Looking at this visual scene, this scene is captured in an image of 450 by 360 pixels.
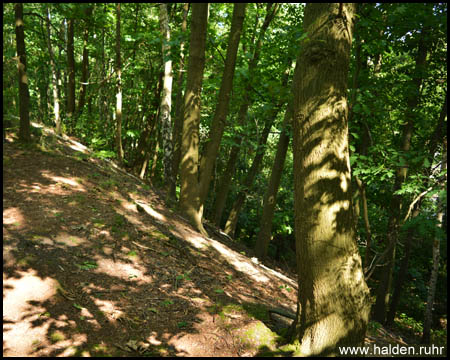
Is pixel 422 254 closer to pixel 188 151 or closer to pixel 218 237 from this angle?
pixel 218 237

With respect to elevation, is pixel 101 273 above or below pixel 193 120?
below

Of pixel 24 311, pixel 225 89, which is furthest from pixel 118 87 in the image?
pixel 24 311

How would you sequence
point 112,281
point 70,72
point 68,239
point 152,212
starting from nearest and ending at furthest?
point 112,281
point 68,239
point 152,212
point 70,72

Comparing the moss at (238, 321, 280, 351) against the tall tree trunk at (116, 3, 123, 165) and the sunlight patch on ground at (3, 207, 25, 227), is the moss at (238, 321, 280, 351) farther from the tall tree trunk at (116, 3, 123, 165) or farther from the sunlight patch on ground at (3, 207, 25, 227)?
the tall tree trunk at (116, 3, 123, 165)

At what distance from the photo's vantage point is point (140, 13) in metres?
13.7

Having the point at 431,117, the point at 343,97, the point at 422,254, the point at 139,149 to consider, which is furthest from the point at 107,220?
the point at 422,254

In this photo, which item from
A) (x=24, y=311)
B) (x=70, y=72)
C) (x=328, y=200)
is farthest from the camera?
(x=70, y=72)

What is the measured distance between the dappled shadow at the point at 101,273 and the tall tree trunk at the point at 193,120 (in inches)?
35.7

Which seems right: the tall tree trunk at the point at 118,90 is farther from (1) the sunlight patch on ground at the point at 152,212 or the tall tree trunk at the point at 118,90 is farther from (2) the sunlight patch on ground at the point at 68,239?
(2) the sunlight patch on ground at the point at 68,239

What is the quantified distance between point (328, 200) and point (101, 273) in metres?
3.24

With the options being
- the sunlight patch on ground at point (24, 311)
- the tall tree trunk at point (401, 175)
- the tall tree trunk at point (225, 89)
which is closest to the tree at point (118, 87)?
the tall tree trunk at point (225, 89)

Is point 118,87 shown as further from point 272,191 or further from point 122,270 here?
point 122,270

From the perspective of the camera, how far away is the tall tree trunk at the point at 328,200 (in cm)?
299

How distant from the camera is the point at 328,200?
3.03m
